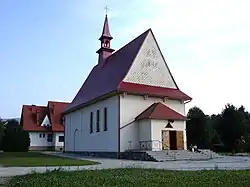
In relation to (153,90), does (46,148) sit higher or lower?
lower

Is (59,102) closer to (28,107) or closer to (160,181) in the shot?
(28,107)

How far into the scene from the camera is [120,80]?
2745 centimetres

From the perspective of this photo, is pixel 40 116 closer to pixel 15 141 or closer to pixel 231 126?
pixel 15 141

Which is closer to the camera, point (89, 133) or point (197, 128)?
point (89, 133)

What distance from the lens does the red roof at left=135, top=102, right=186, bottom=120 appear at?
25.6 meters

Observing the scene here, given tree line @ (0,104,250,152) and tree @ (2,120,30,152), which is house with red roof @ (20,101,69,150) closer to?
tree @ (2,120,30,152)

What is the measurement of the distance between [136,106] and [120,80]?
2.52 meters

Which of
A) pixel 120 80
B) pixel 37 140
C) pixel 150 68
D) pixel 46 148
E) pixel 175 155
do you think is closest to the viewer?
pixel 175 155

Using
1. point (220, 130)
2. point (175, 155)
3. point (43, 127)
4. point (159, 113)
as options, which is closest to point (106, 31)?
point (159, 113)

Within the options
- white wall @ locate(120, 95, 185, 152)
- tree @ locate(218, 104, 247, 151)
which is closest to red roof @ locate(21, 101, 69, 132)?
tree @ locate(218, 104, 247, 151)

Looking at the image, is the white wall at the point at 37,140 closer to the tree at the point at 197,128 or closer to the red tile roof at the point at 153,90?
the tree at the point at 197,128

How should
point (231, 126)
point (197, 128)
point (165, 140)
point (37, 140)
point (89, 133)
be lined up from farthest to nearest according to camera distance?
point (37, 140) < point (197, 128) < point (231, 126) < point (89, 133) < point (165, 140)

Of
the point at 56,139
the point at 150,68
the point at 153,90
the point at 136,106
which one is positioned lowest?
the point at 56,139

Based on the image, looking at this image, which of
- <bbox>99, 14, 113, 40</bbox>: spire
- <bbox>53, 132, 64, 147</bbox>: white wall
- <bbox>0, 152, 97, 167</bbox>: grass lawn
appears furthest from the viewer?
<bbox>53, 132, 64, 147</bbox>: white wall
